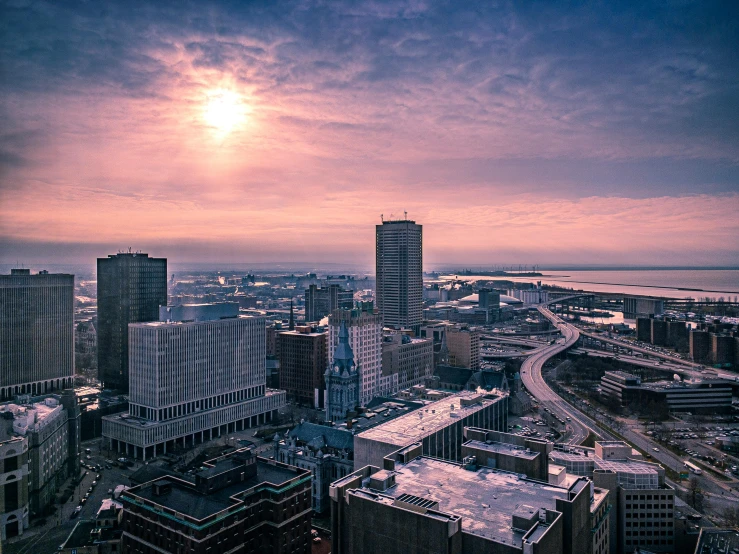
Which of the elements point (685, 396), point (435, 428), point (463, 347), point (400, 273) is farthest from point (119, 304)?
point (685, 396)

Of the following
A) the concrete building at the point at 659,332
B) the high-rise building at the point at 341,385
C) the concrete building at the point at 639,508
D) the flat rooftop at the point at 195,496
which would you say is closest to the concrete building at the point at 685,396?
the concrete building at the point at 639,508

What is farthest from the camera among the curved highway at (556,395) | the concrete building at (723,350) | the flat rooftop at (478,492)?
the concrete building at (723,350)

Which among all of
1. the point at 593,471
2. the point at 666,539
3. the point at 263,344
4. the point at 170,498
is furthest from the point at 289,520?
the point at 263,344

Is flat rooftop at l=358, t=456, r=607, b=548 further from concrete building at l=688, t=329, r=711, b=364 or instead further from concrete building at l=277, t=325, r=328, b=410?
concrete building at l=688, t=329, r=711, b=364

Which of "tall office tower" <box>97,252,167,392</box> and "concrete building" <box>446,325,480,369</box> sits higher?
"tall office tower" <box>97,252,167,392</box>

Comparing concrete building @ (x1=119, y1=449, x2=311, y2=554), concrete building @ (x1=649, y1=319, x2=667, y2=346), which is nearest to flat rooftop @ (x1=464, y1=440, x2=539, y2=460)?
concrete building @ (x1=119, y1=449, x2=311, y2=554)

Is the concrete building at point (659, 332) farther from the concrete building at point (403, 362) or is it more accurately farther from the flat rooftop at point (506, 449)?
the flat rooftop at point (506, 449)

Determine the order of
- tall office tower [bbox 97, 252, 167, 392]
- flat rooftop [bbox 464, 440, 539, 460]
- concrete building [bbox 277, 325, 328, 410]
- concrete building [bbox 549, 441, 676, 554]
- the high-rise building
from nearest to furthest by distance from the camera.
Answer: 1. flat rooftop [bbox 464, 440, 539, 460]
2. concrete building [bbox 549, 441, 676, 554]
3. the high-rise building
4. tall office tower [bbox 97, 252, 167, 392]
5. concrete building [bbox 277, 325, 328, 410]

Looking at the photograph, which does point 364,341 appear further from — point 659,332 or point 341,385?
point 659,332
